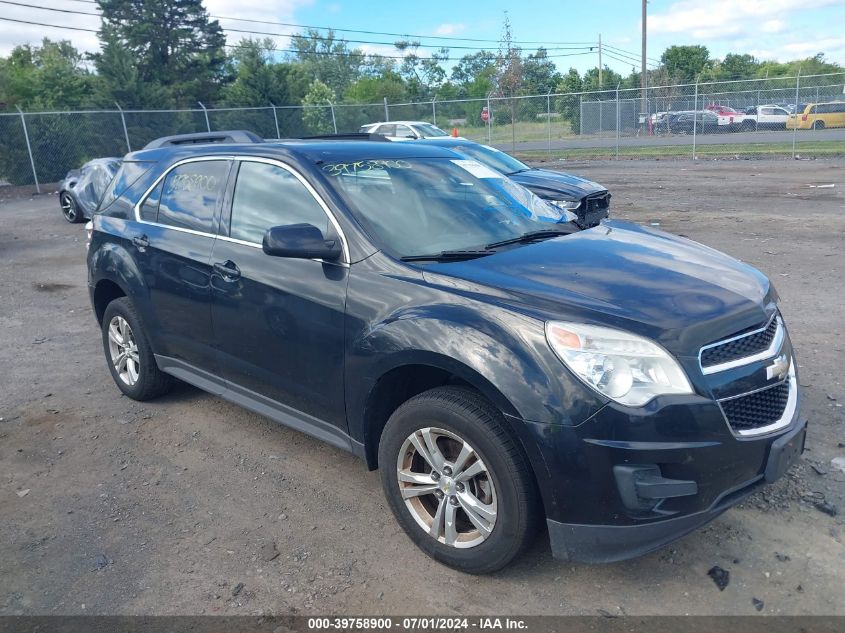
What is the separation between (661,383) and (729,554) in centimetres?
107

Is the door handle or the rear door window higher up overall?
the rear door window

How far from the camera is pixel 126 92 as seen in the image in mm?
32156

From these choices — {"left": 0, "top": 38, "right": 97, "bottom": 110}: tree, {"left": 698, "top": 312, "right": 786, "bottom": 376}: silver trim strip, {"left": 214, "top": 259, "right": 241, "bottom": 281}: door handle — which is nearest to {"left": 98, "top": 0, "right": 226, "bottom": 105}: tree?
{"left": 0, "top": 38, "right": 97, "bottom": 110}: tree

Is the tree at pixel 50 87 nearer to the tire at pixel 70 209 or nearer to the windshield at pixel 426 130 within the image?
the windshield at pixel 426 130

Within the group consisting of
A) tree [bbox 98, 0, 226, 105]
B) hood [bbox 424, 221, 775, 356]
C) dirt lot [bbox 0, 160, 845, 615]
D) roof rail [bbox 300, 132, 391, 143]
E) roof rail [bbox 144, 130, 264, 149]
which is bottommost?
dirt lot [bbox 0, 160, 845, 615]

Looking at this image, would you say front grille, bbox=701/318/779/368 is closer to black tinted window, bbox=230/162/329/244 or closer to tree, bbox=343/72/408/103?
black tinted window, bbox=230/162/329/244

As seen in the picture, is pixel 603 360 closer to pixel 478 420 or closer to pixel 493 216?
pixel 478 420

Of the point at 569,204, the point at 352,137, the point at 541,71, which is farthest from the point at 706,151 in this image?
the point at 541,71

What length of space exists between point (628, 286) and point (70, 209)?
578 inches

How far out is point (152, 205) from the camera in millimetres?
4887

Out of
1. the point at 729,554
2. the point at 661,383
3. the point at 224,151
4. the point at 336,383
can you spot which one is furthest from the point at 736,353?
the point at 224,151

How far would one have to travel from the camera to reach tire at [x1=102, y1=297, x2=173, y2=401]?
16.6 feet

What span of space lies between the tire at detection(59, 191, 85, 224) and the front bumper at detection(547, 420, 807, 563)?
14570 mm

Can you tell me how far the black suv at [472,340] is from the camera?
2.75m
